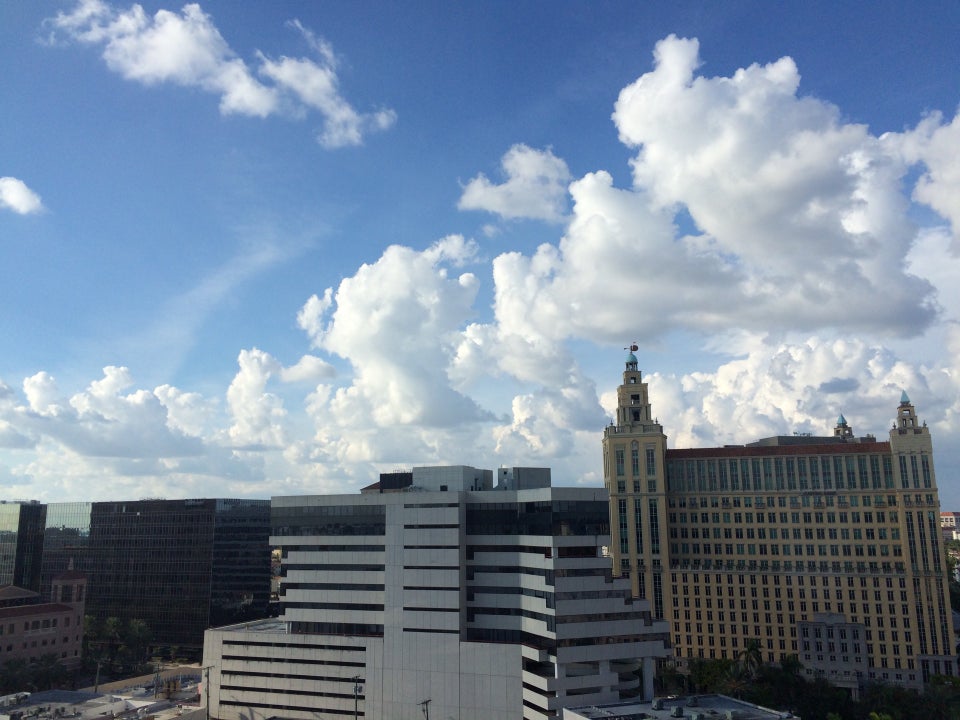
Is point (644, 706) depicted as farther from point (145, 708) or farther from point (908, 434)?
point (908, 434)

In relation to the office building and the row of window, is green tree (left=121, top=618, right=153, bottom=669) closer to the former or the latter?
the office building

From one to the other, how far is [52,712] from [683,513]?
142628mm

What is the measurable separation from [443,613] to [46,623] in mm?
119740

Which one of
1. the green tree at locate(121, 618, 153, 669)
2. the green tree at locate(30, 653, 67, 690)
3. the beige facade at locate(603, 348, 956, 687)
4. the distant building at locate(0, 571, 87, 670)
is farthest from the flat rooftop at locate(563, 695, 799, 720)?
the distant building at locate(0, 571, 87, 670)

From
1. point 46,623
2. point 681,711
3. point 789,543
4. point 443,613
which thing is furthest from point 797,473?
point 46,623

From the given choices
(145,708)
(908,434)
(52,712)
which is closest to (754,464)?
(908,434)

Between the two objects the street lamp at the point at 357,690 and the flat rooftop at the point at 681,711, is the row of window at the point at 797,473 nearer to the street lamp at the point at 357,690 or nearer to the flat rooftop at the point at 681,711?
the flat rooftop at the point at 681,711

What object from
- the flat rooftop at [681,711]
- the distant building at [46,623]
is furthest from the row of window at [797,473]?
the distant building at [46,623]

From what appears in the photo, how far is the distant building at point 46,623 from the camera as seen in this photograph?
168m

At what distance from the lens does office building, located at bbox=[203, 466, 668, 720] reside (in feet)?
361

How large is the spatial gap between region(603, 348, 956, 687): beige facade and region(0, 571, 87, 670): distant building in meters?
141

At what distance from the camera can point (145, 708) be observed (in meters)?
128

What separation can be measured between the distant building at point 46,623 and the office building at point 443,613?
69422 millimetres

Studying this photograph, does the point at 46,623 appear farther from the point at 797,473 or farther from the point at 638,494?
the point at 797,473
